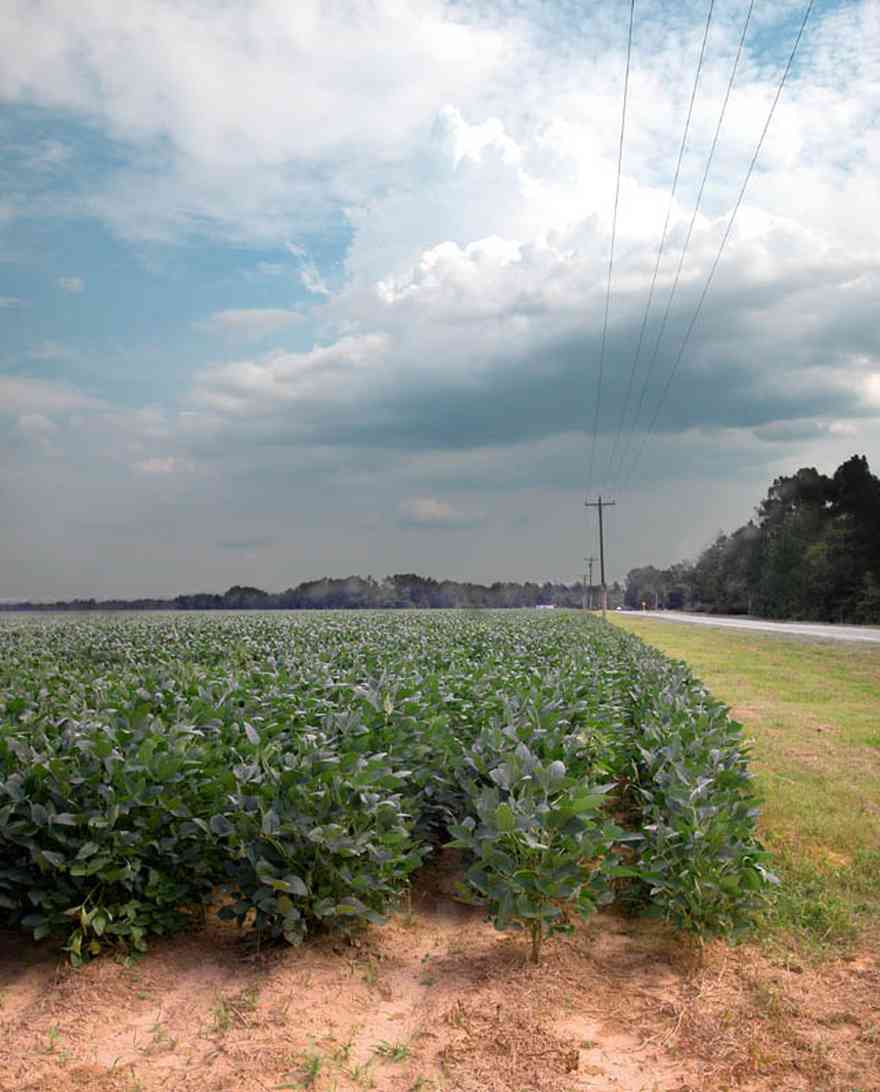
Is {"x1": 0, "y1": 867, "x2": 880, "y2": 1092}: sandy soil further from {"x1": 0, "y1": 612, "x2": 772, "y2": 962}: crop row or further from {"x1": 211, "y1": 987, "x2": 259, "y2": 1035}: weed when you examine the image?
{"x1": 0, "y1": 612, "x2": 772, "y2": 962}: crop row

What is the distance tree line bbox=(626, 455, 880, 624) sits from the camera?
2625 inches

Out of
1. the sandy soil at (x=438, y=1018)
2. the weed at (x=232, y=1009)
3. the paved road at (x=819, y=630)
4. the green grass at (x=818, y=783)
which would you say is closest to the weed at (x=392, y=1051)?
the sandy soil at (x=438, y=1018)

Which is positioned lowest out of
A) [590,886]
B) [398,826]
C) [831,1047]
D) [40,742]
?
[831,1047]

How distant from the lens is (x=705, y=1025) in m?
4.13

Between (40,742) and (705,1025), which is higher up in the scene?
(40,742)

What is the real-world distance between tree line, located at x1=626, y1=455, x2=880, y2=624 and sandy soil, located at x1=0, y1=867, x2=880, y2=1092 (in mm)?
63303

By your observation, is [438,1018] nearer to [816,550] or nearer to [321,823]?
[321,823]

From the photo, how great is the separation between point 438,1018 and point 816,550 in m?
70.5

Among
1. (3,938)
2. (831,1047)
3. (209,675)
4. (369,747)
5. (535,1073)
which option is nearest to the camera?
(535,1073)

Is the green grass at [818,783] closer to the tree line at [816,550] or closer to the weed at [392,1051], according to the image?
the weed at [392,1051]

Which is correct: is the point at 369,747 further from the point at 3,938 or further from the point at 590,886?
the point at 3,938

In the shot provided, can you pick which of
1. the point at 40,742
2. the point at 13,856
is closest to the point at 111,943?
the point at 13,856

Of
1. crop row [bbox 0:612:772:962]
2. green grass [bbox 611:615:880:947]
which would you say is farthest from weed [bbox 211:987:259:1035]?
green grass [bbox 611:615:880:947]

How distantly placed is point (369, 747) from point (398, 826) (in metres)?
0.88
